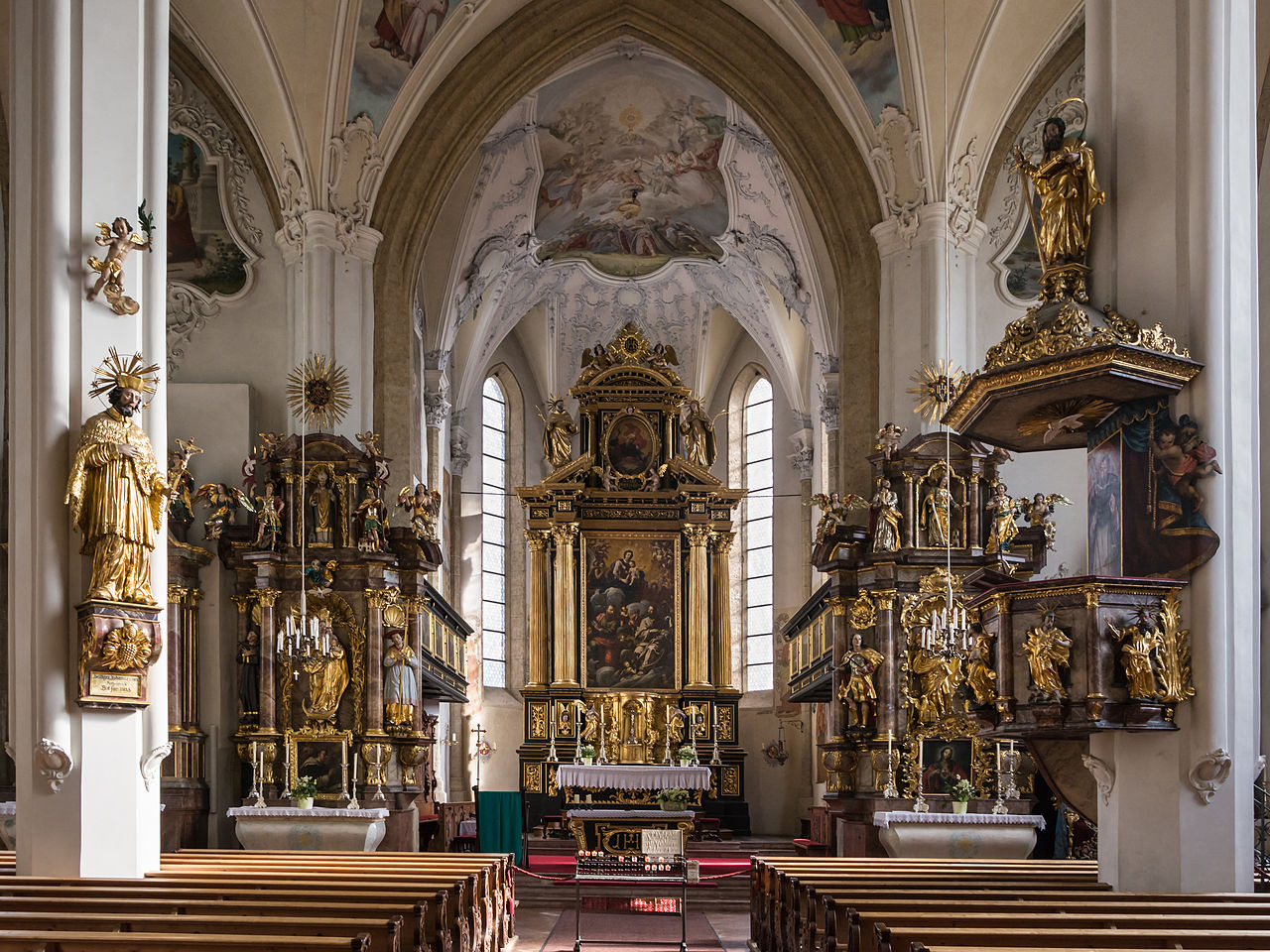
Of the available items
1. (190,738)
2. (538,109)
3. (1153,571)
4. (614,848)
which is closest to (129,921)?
(1153,571)

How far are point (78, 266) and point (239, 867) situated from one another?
432 centimetres

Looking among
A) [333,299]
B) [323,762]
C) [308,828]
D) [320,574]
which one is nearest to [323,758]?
[323,762]

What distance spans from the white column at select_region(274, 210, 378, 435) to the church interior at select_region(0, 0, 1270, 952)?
0.07 meters

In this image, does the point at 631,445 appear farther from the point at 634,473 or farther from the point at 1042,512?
the point at 1042,512

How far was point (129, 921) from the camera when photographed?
6.96 meters

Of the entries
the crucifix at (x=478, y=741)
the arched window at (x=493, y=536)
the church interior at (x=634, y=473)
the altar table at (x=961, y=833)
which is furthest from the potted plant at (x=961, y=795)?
the arched window at (x=493, y=536)

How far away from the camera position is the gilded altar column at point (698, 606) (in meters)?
25.9

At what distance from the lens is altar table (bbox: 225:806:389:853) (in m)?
16.7

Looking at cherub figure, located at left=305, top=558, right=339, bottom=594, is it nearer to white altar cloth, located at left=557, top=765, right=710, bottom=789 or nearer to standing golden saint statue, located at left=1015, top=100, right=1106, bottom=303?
white altar cloth, located at left=557, top=765, right=710, bottom=789

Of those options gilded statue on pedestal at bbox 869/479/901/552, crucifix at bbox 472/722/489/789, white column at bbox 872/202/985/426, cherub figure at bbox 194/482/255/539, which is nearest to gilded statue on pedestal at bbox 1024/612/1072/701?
gilded statue on pedestal at bbox 869/479/901/552

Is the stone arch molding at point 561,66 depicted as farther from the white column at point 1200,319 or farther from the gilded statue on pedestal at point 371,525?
the white column at point 1200,319

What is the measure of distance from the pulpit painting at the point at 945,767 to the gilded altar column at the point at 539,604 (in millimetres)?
10050

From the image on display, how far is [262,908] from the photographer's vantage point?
753 cm

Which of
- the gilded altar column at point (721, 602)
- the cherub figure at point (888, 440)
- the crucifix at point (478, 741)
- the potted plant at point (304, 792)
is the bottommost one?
the crucifix at point (478, 741)
